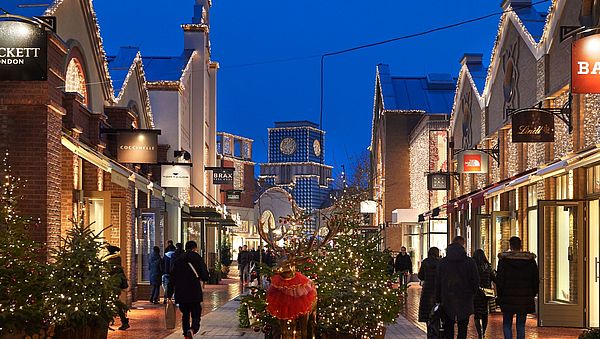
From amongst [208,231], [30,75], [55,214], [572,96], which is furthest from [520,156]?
[208,231]

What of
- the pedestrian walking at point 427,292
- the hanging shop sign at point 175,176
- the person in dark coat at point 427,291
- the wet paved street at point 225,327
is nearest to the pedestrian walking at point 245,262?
the hanging shop sign at point 175,176

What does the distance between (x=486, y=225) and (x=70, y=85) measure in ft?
42.5

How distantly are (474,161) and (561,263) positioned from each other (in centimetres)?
1047

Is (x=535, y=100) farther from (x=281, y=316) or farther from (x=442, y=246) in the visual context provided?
(x=442, y=246)

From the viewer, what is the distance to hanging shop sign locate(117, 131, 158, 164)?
25.1 metres

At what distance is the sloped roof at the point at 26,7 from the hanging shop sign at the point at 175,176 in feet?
46.7

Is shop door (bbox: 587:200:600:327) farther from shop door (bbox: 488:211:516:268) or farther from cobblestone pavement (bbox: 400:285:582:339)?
shop door (bbox: 488:211:516:268)

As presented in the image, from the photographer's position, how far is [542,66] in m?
24.4

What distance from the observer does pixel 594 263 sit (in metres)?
20.5

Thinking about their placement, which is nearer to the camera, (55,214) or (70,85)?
(55,214)

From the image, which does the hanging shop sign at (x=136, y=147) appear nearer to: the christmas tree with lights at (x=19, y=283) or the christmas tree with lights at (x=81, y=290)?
the christmas tree with lights at (x=81, y=290)

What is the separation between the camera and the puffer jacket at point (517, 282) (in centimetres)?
1520

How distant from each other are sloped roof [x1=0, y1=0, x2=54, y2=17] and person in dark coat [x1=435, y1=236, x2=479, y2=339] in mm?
8888

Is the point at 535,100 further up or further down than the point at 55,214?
further up
